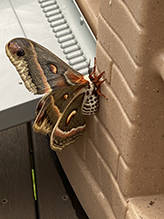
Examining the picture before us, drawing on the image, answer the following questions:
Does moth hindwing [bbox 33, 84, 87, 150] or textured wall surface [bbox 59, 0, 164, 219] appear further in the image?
moth hindwing [bbox 33, 84, 87, 150]

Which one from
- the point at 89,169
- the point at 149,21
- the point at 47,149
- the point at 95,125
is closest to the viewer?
the point at 149,21

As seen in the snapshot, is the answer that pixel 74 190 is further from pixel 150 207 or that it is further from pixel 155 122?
pixel 155 122

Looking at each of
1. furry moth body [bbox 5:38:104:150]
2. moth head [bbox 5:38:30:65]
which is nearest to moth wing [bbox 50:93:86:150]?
furry moth body [bbox 5:38:104:150]

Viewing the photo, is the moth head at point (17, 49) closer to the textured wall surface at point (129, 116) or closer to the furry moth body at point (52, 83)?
the furry moth body at point (52, 83)

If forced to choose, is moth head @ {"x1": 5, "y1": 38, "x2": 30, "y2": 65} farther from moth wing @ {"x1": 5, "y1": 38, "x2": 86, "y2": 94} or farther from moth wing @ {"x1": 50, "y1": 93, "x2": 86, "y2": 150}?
A: moth wing @ {"x1": 50, "y1": 93, "x2": 86, "y2": 150}

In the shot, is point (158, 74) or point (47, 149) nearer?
point (158, 74)

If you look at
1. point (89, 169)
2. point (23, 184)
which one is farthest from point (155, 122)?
point (23, 184)
